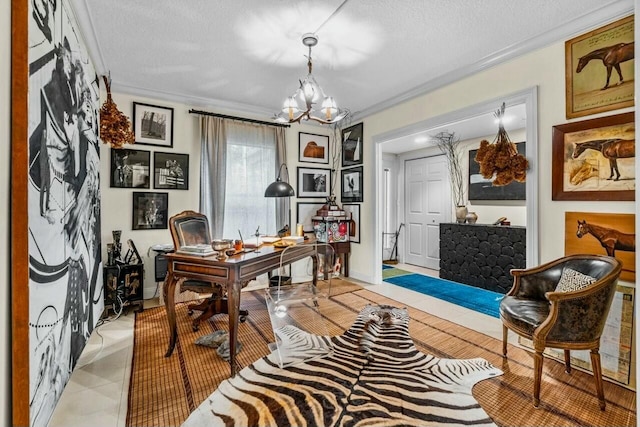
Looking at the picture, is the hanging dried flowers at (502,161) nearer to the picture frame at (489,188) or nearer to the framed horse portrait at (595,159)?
the framed horse portrait at (595,159)

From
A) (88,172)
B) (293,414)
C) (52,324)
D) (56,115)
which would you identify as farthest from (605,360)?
(88,172)

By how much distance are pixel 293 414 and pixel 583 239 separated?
2513mm

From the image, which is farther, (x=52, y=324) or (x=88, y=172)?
(x=88, y=172)

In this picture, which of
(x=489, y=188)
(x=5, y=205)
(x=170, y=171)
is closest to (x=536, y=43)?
(x=489, y=188)

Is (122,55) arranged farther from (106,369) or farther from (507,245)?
(507,245)

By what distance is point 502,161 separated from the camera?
2.80 m

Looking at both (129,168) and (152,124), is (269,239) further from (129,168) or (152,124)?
(152,124)

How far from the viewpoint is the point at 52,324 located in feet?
5.48

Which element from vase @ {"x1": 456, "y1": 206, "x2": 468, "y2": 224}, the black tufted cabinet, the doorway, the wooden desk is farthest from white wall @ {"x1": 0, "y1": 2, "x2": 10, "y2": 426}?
vase @ {"x1": 456, "y1": 206, "x2": 468, "y2": 224}

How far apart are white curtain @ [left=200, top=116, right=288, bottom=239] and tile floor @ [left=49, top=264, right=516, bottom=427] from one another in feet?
4.78

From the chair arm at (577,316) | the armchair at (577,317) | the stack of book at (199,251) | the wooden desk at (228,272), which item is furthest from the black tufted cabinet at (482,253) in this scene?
the stack of book at (199,251)

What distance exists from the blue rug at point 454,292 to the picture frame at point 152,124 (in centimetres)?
389

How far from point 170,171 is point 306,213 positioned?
214 centimetres

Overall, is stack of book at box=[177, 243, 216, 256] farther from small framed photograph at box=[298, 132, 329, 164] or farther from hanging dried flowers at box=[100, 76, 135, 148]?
small framed photograph at box=[298, 132, 329, 164]
